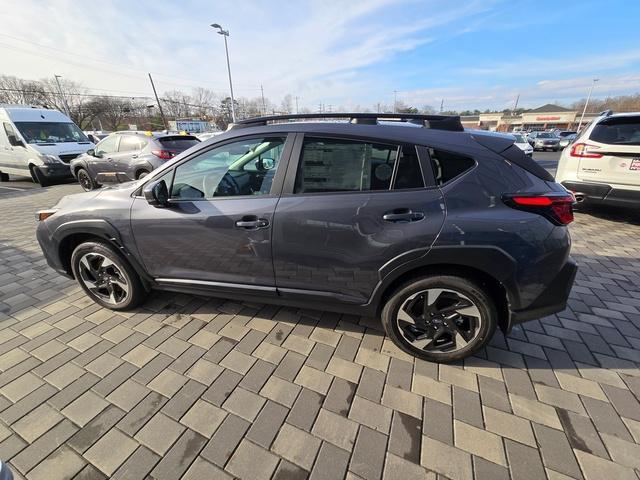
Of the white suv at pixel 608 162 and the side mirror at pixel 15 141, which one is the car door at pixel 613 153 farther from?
the side mirror at pixel 15 141

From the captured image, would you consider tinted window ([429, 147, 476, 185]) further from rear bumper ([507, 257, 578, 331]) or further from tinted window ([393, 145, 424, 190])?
rear bumper ([507, 257, 578, 331])

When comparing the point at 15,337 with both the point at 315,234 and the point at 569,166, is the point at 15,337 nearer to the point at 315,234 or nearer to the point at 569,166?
the point at 315,234

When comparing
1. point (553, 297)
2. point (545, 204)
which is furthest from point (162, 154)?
point (553, 297)

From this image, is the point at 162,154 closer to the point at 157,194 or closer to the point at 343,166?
the point at 157,194

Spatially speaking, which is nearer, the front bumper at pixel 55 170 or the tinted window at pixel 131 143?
the tinted window at pixel 131 143

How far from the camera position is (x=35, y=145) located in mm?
9773

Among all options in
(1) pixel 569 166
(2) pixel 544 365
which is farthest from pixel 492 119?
(2) pixel 544 365

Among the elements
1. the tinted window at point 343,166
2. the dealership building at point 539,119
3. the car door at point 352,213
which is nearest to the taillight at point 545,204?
the car door at point 352,213

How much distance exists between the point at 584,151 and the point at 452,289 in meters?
4.73

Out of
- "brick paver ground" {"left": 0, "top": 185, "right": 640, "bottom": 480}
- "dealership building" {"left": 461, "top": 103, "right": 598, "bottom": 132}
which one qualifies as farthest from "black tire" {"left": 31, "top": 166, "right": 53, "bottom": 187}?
"dealership building" {"left": 461, "top": 103, "right": 598, "bottom": 132}

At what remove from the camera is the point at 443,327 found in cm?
216

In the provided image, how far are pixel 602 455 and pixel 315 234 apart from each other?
199 cm

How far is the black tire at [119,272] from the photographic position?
107 inches

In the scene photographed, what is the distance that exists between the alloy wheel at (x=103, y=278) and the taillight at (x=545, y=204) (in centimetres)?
318
